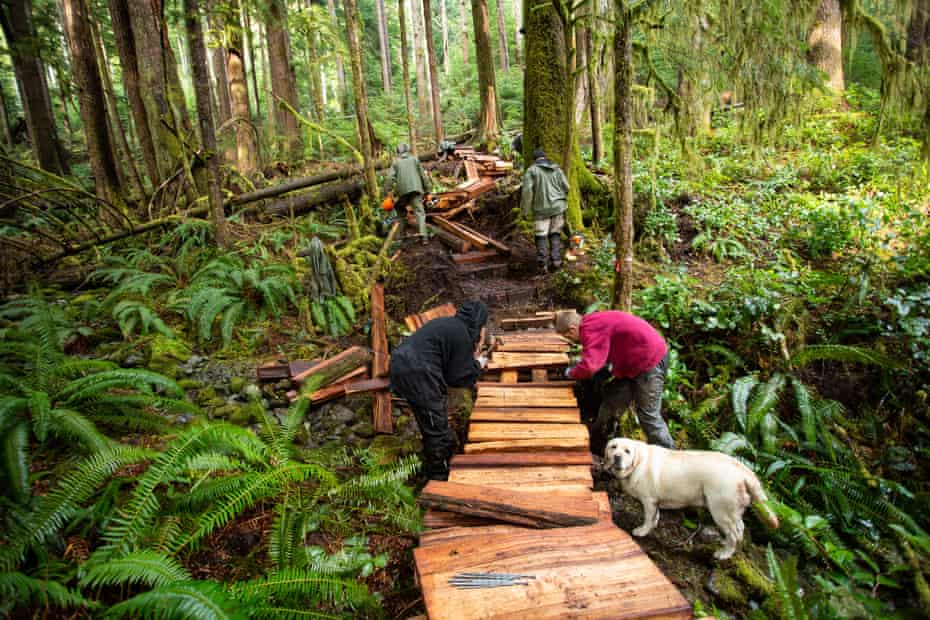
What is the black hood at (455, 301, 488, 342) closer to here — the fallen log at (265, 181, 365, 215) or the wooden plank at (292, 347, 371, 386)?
the wooden plank at (292, 347, 371, 386)

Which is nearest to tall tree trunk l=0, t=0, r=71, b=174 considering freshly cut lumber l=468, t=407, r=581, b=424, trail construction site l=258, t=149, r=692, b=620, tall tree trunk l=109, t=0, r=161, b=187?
tall tree trunk l=109, t=0, r=161, b=187

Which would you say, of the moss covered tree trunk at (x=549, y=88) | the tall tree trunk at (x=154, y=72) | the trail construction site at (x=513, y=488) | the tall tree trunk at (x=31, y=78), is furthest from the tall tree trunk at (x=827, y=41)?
the tall tree trunk at (x=31, y=78)

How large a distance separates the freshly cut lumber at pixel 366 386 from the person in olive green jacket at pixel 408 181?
4894 millimetres

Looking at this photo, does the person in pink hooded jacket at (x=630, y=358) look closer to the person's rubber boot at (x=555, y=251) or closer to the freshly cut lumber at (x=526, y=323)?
the freshly cut lumber at (x=526, y=323)

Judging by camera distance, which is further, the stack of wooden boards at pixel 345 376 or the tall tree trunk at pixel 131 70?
the tall tree trunk at pixel 131 70

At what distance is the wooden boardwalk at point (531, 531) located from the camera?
7.56 feet

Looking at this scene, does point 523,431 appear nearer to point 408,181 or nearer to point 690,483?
point 690,483

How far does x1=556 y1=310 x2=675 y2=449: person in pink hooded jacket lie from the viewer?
4.20m

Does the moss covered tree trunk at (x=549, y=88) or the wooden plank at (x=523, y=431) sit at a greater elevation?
the moss covered tree trunk at (x=549, y=88)

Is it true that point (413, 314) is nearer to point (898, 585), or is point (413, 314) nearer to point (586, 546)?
point (586, 546)

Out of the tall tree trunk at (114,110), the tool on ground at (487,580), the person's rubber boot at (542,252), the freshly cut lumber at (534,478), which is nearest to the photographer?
the tool on ground at (487,580)

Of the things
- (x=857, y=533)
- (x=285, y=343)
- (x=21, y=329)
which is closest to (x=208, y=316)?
(x=285, y=343)

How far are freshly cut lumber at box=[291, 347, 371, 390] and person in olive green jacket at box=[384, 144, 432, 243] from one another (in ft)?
14.3

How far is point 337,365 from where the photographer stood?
6.00m
